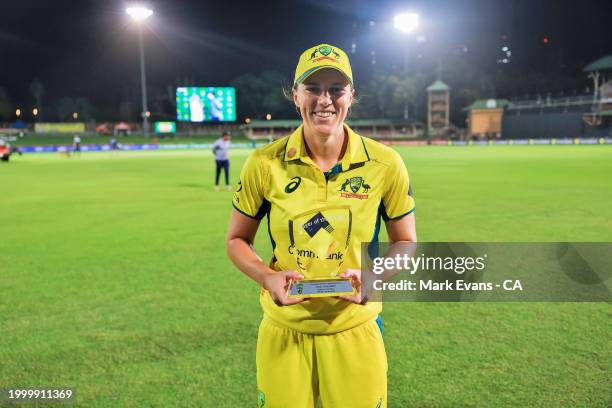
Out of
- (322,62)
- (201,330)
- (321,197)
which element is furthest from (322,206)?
(201,330)

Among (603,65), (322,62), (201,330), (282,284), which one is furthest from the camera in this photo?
(603,65)

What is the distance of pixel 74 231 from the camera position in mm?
9766

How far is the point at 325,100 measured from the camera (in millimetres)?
2213

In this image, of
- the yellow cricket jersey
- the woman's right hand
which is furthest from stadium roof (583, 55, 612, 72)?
the woman's right hand

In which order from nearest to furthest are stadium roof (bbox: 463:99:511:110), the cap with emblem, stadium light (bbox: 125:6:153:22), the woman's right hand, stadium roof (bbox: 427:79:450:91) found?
1. the woman's right hand
2. the cap with emblem
3. stadium light (bbox: 125:6:153:22)
4. stadium roof (bbox: 463:99:511:110)
5. stadium roof (bbox: 427:79:450:91)

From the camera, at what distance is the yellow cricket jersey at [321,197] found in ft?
7.28

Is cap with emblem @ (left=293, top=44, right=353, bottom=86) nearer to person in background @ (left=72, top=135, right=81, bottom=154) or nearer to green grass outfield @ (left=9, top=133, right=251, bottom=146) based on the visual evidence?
person in background @ (left=72, top=135, right=81, bottom=154)

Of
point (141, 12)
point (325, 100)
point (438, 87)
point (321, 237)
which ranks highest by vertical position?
point (141, 12)

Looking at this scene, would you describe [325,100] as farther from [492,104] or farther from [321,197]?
[492,104]

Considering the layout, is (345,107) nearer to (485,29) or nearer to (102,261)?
(102,261)

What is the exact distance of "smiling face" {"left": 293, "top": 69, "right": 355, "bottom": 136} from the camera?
87.4 inches

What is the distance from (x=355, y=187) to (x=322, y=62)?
1.84 feet

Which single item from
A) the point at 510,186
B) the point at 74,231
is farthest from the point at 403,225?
the point at 510,186

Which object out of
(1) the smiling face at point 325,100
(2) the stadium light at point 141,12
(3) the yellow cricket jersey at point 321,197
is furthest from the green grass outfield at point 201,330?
(2) the stadium light at point 141,12
